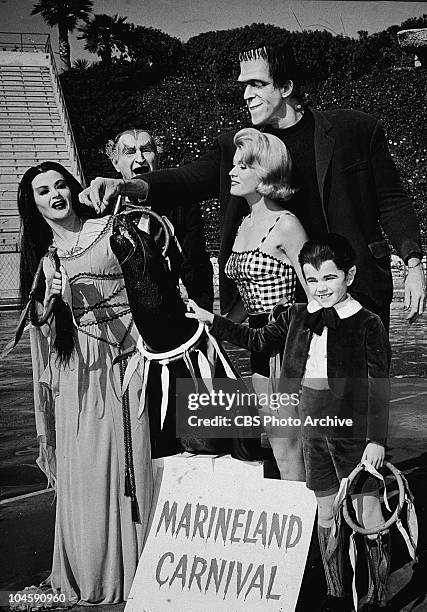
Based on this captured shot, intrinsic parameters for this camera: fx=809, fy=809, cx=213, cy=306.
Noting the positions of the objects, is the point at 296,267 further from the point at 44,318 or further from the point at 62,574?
the point at 62,574

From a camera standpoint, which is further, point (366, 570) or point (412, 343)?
point (412, 343)

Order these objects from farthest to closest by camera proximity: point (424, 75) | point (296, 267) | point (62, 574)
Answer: point (424, 75)
point (62, 574)
point (296, 267)

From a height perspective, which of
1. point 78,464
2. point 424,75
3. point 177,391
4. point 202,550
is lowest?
point 202,550

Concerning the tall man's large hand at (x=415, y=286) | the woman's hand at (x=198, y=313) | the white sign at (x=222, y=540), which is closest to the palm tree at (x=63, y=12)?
the woman's hand at (x=198, y=313)

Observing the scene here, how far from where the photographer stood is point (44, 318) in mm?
2738

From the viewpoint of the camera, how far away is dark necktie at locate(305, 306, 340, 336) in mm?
2613

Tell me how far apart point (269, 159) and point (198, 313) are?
57 centimetres

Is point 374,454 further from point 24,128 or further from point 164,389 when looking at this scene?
point 24,128

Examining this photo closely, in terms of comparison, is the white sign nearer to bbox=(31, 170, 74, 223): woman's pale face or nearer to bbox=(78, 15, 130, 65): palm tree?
bbox=(31, 170, 74, 223): woman's pale face

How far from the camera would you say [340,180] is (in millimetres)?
2709

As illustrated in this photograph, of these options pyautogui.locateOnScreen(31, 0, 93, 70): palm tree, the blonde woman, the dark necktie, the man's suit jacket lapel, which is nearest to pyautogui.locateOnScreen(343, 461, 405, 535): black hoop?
the dark necktie

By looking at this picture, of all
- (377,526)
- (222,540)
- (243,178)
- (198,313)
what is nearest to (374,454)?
(377,526)

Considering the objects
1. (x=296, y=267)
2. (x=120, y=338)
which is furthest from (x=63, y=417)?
(x=296, y=267)

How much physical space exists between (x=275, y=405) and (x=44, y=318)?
85 centimetres
